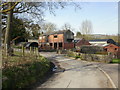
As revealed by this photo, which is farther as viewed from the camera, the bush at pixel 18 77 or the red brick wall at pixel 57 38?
the red brick wall at pixel 57 38

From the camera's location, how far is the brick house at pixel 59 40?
127 ft

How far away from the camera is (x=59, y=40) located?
3916cm

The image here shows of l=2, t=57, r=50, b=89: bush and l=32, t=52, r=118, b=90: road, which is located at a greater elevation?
l=2, t=57, r=50, b=89: bush

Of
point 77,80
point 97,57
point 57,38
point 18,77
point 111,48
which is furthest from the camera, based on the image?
point 57,38

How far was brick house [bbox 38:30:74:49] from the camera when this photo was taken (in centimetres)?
3859

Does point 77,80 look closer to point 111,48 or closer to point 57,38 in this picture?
point 111,48

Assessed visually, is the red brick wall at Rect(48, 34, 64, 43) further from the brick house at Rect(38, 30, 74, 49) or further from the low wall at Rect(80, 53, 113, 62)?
the low wall at Rect(80, 53, 113, 62)

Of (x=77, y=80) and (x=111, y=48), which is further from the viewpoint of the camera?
(x=111, y=48)

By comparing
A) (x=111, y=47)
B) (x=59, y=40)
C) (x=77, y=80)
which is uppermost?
(x=59, y=40)

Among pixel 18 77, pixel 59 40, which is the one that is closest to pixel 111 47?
pixel 59 40

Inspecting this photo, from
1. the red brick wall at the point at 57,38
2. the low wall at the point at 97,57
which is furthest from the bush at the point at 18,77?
the red brick wall at the point at 57,38

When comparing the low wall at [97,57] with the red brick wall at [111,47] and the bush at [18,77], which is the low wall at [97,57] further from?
the red brick wall at [111,47]

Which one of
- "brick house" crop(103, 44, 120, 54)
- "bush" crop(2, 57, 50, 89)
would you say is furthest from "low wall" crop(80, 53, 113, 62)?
"brick house" crop(103, 44, 120, 54)

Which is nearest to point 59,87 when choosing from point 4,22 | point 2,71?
point 2,71
